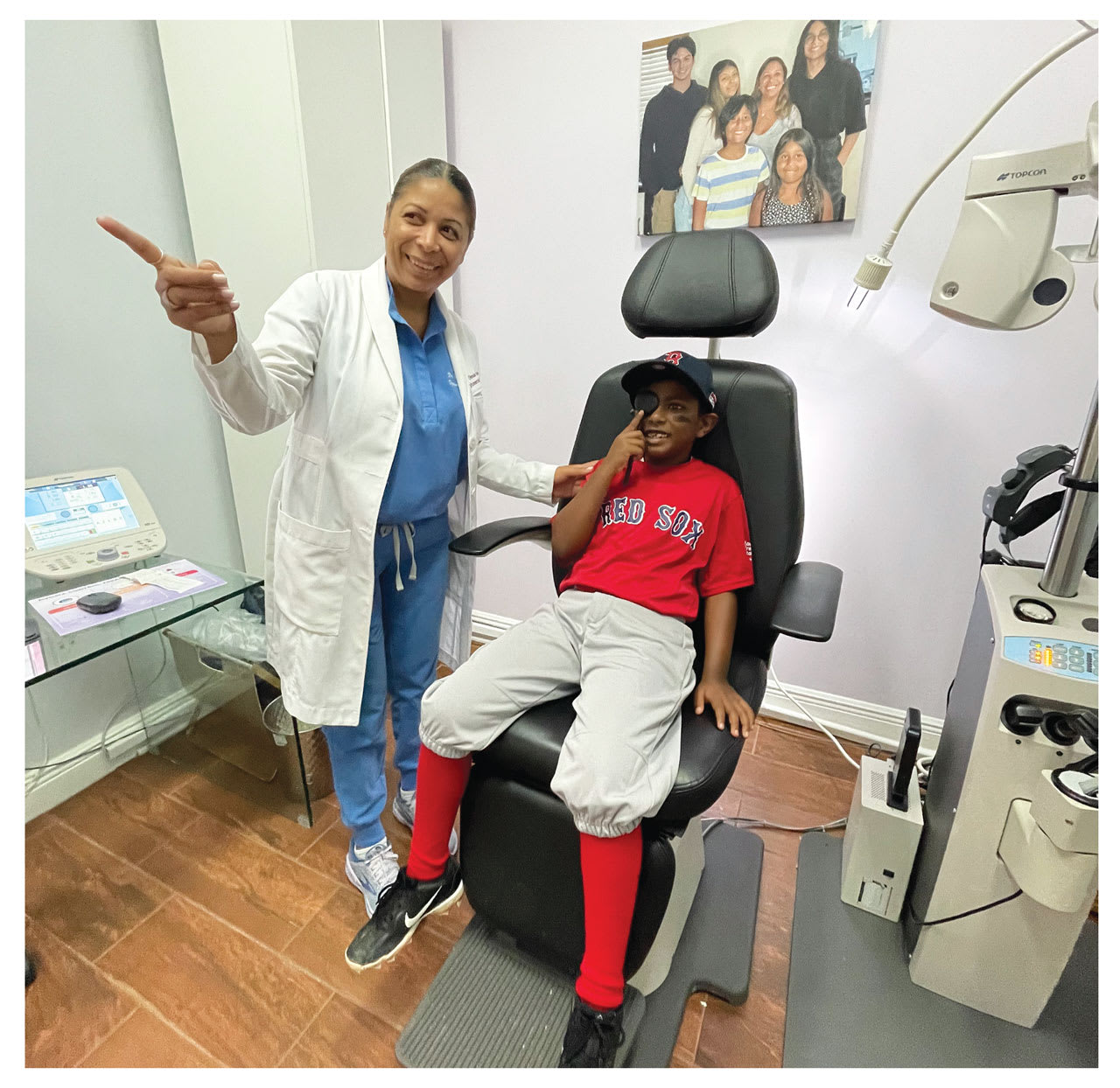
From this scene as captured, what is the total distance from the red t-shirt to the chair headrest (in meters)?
0.27

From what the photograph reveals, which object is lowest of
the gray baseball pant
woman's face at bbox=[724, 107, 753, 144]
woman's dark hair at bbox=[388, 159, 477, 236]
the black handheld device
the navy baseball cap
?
the black handheld device

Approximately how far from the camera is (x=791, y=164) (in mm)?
1491

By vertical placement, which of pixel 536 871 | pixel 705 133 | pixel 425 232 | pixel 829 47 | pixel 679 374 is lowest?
pixel 536 871

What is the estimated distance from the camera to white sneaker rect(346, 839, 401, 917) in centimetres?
130

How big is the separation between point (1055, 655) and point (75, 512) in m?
1.92

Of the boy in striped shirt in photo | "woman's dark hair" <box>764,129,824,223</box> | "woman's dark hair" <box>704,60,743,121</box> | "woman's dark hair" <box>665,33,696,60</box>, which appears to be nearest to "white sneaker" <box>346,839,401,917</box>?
the boy in striped shirt in photo

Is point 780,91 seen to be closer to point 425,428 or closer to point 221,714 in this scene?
point 425,428

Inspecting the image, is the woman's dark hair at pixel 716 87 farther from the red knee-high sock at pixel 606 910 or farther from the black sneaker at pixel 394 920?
the black sneaker at pixel 394 920

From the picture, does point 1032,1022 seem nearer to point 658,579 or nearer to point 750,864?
point 750,864

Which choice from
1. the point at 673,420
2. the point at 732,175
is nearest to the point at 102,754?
the point at 673,420

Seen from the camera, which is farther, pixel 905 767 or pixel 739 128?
pixel 739 128

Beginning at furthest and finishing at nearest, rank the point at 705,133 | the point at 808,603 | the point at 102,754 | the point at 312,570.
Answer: the point at 102,754, the point at 705,133, the point at 312,570, the point at 808,603

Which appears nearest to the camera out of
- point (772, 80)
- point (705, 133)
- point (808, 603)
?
point (808, 603)

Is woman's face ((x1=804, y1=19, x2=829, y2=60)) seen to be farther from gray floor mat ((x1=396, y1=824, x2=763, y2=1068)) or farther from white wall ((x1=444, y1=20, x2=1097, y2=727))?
gray floor mat ((x1=396, y1=824, x2=763, y2=1068))
